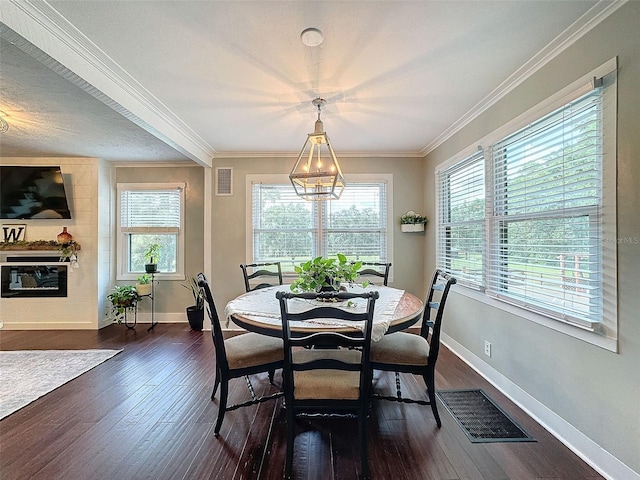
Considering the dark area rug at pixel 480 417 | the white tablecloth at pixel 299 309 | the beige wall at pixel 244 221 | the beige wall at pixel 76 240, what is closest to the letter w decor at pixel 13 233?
the beige wall at pixel 76 240

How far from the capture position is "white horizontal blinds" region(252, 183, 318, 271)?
14.8 feet

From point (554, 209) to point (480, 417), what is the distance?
158cm

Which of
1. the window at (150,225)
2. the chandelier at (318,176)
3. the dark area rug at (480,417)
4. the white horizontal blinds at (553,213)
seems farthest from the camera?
the window at (150,225)

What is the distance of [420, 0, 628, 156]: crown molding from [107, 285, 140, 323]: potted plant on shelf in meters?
4.92

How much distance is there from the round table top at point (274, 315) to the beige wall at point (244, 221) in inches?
72.0

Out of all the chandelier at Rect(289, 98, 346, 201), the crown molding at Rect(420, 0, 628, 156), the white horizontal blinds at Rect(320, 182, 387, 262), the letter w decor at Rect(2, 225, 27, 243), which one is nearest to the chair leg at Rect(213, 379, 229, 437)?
the chandelier at Rect(289, 98, 346, 201)

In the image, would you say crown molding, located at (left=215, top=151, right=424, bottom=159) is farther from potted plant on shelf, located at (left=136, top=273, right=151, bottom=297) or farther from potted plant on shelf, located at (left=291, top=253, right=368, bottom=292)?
potted plant on shelf, located at (left=291, top=253, right=368, bottom=292)

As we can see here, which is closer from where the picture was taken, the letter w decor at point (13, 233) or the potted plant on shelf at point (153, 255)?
the letter w decor at point (13, 233)

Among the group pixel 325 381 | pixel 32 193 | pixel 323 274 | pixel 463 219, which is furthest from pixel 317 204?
pixel 32 193

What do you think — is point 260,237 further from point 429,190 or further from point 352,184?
point 429,190

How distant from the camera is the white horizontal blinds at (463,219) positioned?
10.2ft

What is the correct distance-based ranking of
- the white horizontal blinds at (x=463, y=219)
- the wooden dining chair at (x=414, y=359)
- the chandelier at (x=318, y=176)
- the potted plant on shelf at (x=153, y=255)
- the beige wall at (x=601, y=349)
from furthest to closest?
1. the potted plant on shelf at (x=153, y=255)
2. the white horizontal blinds at (x=463, y=219)
3. the chandelier at (x=318, y=176)
4. the wooden dining chair at (x=414, y=359)
5. the beige wall at (x=601, y=349)

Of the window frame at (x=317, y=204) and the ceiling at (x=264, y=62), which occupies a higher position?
the ceiling at (x=264, y=62)

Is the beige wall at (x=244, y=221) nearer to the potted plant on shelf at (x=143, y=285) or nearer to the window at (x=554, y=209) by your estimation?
the potted plant on shelf at (x=143, y=285)
